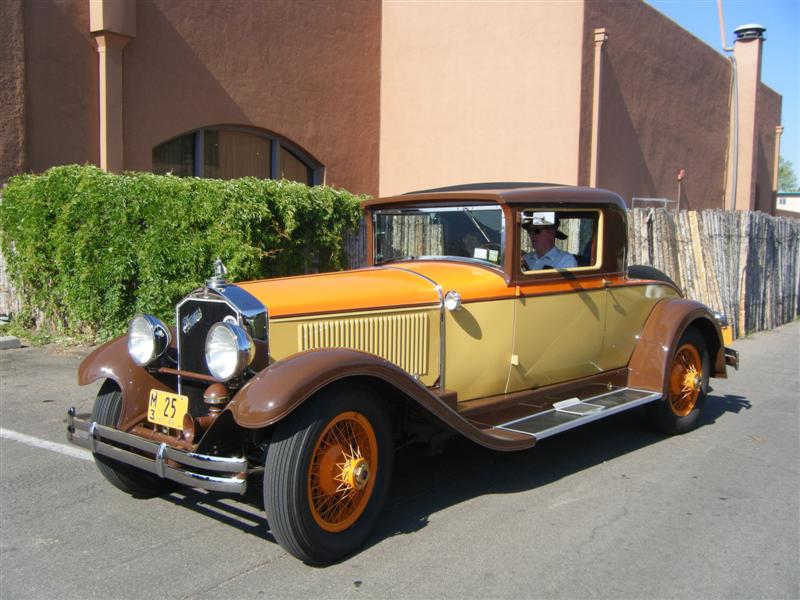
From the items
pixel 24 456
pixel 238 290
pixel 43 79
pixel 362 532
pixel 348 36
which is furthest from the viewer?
pixel 348 36

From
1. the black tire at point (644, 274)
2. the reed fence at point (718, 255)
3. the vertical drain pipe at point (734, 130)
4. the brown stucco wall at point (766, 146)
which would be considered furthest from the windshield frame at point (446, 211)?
the brown stucco wall at point (766, 146)

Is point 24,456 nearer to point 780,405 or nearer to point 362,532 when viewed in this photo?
point 362,532

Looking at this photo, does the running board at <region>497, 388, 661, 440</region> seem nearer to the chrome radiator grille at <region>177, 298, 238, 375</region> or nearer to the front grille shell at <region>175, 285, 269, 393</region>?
the front grille shell at <region>175, 285, 269, 393</region>

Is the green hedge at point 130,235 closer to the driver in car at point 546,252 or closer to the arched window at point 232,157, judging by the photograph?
the arched window at point 232,157

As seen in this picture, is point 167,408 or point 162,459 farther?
point 167,408

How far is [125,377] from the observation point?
392 centimetres

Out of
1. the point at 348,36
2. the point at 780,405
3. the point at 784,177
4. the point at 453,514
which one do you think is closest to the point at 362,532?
the point at 453,514

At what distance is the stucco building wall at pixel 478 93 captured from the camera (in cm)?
1248

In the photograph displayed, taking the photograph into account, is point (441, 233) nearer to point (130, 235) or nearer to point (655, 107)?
point (130, 235)

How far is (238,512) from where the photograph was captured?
397 cm

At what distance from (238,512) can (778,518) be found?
2.97 m

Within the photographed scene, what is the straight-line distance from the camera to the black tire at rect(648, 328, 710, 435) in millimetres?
5547

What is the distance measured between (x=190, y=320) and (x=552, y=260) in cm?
247

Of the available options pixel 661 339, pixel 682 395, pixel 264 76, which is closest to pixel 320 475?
pixel 661 339
